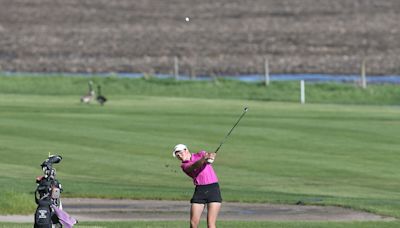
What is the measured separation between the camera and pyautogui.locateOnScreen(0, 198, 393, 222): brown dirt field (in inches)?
A: 1116

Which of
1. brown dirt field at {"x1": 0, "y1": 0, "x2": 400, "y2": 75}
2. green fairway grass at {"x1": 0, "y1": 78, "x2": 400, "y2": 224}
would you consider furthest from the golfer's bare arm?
brown dirt field at {"x1": 0, "y1": 0, "x2": 400, "y2": 75}

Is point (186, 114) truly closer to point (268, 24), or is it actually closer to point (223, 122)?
point (223, 122)

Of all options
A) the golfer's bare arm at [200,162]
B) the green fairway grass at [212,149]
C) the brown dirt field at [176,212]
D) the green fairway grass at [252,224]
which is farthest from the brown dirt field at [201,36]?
the golfer's bare arm at [200,162]

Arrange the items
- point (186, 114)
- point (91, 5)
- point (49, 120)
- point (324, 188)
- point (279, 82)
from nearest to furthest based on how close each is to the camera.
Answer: point (324, 188) → point (49, 120) → point (186, 114) → point (279, 82) → point (91, 5)

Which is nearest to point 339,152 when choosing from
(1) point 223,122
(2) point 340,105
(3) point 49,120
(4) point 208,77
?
(1) point 223,122

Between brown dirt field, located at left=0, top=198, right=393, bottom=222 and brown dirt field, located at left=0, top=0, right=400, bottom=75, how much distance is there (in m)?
46.6

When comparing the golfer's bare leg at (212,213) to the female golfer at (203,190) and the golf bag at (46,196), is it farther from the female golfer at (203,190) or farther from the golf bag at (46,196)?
the golf bag at (46,196)

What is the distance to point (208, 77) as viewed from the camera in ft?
247

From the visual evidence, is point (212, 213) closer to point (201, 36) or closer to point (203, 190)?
point (203, 190)

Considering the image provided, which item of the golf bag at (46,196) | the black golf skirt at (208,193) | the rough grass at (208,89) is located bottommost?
the golf bag at (46,196)

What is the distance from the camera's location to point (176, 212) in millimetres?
29344

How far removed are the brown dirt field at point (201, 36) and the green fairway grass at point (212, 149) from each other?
28436 mm

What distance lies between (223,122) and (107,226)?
19.1m

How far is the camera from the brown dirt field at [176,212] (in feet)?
93.0
